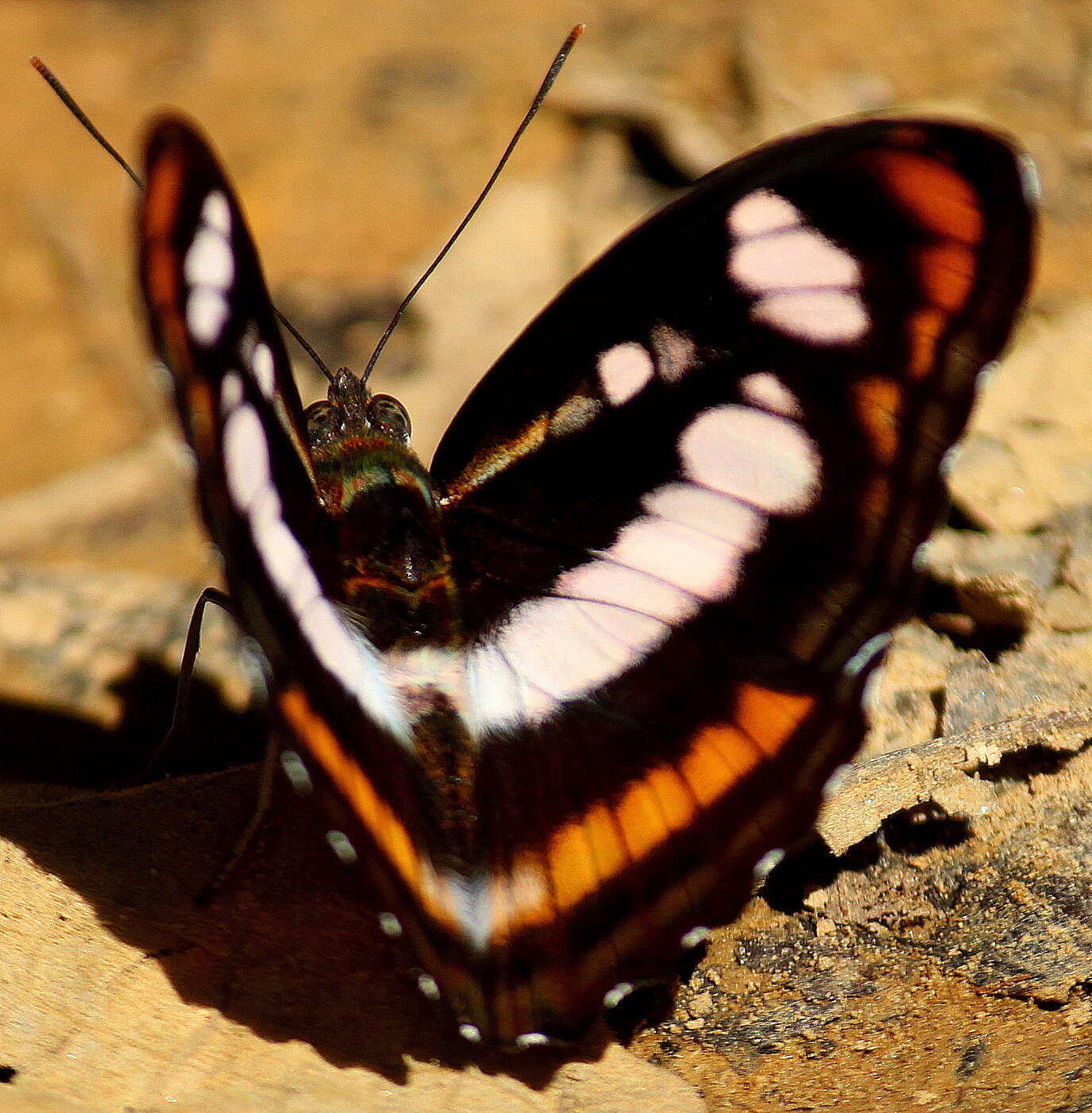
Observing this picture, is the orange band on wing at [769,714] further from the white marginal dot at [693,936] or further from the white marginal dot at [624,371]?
the white marginal dot at [624,371]

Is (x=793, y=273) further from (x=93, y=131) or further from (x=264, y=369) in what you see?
(x=93, y=131)

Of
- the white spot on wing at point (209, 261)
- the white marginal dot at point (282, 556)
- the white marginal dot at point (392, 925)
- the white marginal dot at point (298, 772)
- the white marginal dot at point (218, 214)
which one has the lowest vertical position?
the white marginal dot at point (392, 925)

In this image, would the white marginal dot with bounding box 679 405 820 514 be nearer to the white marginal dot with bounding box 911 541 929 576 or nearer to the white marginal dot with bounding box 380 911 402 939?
the white marginal dot with bounding box 911 541 929 576

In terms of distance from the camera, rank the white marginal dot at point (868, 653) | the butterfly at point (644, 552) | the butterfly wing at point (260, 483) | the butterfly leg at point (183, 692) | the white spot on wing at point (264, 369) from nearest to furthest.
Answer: the butterfly wing at point (260, 483) → the white spot on wing at point (264, 369) → the butterfly at point (644, 552) → the white marginal dot at point (868, 653) → the butterfly leg at point (183, 692)

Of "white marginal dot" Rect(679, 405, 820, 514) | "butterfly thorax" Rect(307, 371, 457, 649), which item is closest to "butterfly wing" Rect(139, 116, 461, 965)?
"butterfly thorax" Rect(307, 371, 457, 649)

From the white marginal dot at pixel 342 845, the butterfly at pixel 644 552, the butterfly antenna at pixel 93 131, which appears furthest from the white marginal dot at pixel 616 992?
the butterfly antenna at pixel 93 131

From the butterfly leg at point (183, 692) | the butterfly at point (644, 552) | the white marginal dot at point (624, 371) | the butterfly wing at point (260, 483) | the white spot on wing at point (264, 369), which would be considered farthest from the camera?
the butterfly leg at point (183, 692)

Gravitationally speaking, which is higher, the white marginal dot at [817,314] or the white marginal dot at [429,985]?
the white marginal dot at [817,314]

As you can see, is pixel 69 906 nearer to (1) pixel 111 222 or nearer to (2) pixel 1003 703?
(2) pixel 1003 703
